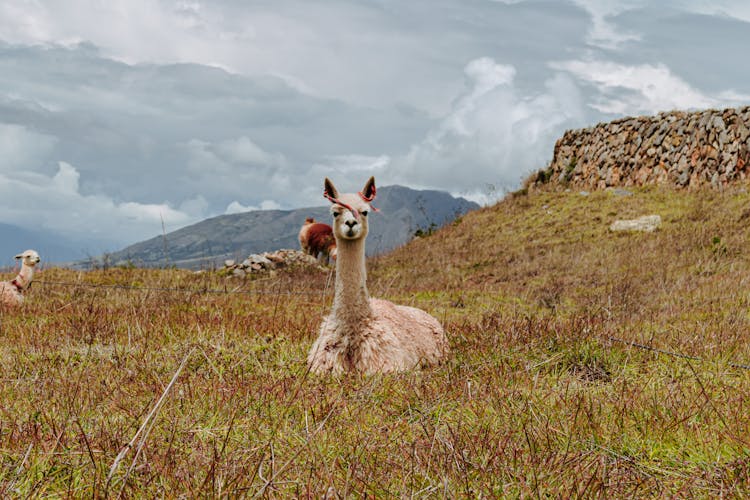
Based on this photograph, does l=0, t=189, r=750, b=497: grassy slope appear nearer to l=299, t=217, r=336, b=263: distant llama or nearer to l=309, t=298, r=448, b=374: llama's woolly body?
l=309, t=298, r=448, b=374: llama's woolly body

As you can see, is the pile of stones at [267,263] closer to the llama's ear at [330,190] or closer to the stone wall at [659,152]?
the llama's ear at [330,190]

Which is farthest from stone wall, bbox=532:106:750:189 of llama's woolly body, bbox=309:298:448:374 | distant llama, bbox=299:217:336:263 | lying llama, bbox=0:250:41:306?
lying llama, bbox=0:250:41:306

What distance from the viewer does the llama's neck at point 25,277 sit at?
1079 cm

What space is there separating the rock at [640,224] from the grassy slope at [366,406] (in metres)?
7.88

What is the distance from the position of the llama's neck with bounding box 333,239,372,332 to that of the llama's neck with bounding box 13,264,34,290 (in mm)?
8026

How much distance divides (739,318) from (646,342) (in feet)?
9.07

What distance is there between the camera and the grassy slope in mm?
2730

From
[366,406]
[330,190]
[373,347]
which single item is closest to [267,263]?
[330,190]

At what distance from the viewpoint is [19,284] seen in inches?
420

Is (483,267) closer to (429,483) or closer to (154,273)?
(154,273)

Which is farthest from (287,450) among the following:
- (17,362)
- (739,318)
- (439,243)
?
(439,243)

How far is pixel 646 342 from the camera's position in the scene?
6.55 meters

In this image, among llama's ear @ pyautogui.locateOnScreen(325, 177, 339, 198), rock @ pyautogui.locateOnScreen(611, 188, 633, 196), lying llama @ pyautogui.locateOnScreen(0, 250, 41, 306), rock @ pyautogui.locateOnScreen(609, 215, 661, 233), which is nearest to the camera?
llama's ear @ pyautogui.locateOnScreen(325, 177, 339, 198)

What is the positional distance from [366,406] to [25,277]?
9.58 m
